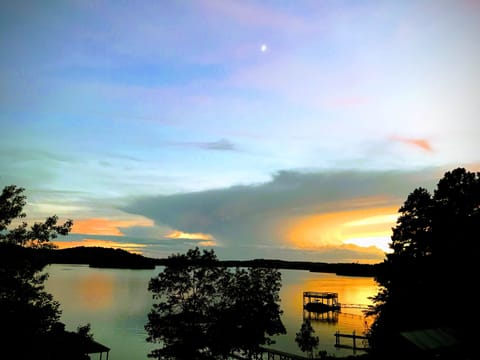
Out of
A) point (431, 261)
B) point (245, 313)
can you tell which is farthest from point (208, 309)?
point (431, 261)

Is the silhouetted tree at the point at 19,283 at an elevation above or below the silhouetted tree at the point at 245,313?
above

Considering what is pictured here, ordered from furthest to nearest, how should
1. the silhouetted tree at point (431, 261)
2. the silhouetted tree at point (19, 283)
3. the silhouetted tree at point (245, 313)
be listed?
the silhouetted tree at point (245, 313)
the silhouetted tree at point (431, 261)
the silhouetted tree at point (19, 283)

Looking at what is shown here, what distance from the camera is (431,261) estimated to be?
34.5 m

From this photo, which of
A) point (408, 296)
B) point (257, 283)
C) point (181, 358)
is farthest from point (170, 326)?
point (408, 296)

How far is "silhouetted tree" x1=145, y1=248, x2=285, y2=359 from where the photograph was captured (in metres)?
34.9

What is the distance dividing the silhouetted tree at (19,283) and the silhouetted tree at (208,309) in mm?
16155

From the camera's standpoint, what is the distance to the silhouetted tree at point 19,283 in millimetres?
16812

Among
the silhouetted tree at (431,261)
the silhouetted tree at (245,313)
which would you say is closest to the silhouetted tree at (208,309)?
the silhouetted tree at (245,313)

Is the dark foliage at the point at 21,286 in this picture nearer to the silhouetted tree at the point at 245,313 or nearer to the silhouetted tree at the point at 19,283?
the silhouetted tree at the point at 19,283

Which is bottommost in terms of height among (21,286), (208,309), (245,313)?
(245,313)

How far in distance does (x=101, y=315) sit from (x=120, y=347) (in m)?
36.9

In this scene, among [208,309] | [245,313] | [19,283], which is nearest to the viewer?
[19,283]

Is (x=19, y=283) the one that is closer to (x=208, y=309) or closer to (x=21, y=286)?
(x=21, y=286)

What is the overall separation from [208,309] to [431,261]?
21.3 m
